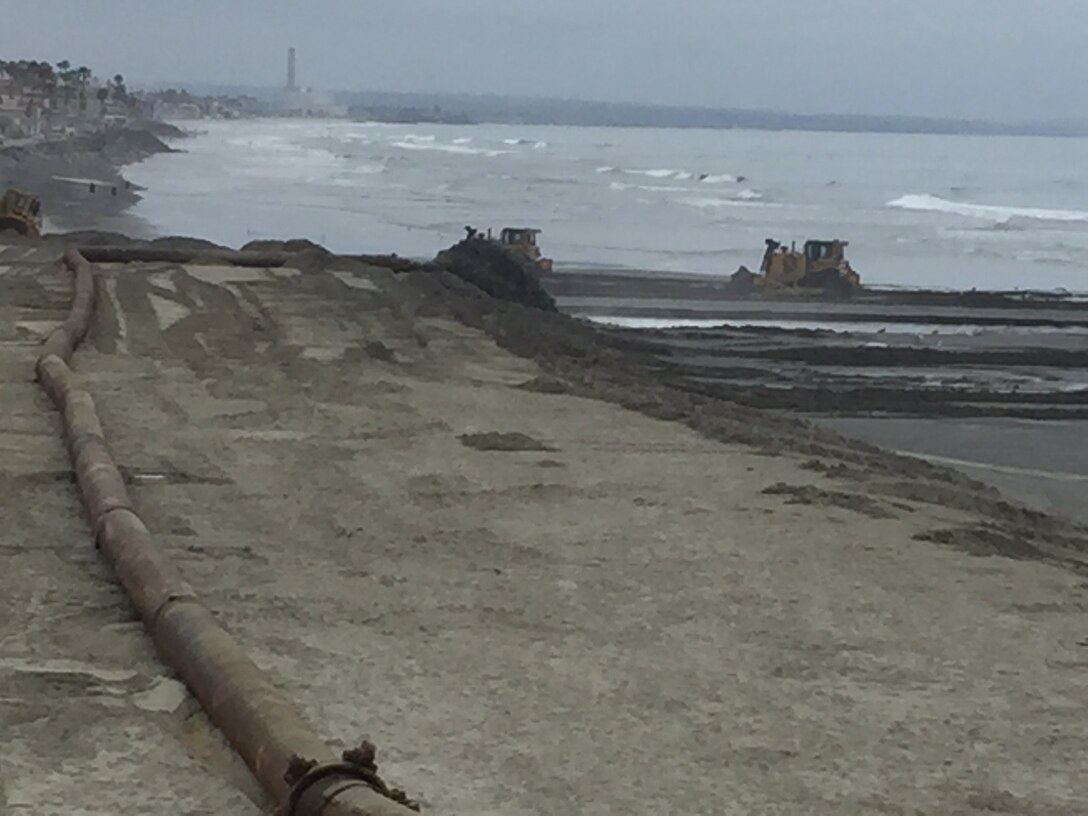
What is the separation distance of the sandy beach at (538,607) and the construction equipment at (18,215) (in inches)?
635

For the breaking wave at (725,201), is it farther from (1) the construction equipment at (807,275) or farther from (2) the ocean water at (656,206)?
(1) the construction equipment at (807,275)

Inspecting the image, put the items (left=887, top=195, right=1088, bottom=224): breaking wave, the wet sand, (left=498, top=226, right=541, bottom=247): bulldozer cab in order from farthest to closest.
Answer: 1. (left=887, top=195, right=1088, bottom=224): breaking wave
2. (left=498, top=226, right=541, bottom=247): bulldozer cab
3. the wet sand

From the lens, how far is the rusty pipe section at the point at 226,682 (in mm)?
4344

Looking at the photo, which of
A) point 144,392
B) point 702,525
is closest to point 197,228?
point 144,392

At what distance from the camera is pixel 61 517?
25.1 ft

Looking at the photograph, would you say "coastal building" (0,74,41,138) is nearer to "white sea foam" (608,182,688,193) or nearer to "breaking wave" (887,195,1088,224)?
"white sea foam" (608,182,688,193)

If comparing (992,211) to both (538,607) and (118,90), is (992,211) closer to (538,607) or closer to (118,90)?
(538,607)

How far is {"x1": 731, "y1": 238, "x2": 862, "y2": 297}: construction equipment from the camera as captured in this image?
3378 centimetres

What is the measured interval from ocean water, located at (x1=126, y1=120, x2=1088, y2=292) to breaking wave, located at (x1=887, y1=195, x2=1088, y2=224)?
0.53 ft

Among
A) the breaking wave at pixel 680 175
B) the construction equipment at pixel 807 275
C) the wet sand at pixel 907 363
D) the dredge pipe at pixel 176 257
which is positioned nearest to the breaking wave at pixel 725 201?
the breaking wave at pixel 680 175

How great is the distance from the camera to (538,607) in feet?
22.6

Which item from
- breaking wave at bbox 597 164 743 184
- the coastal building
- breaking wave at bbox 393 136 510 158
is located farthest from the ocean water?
the coastal building

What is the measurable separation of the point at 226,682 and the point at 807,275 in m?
29.9

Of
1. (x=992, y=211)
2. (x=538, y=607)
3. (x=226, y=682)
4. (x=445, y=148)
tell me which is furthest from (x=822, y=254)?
(x=445, y=148)
